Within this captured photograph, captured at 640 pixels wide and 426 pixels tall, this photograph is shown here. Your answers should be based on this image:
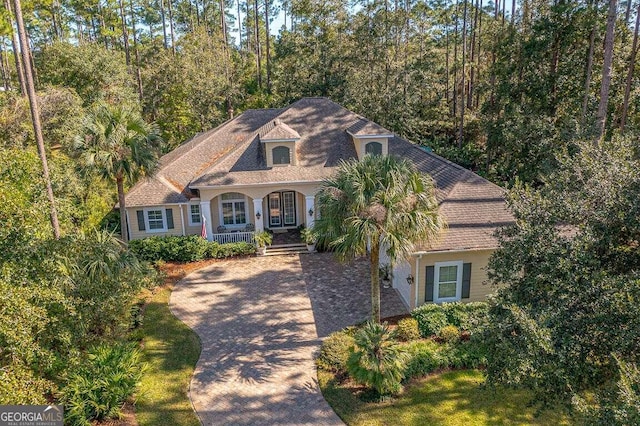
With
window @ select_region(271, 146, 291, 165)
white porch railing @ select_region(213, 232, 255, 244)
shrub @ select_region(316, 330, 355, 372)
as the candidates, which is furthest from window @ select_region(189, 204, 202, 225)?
shrub @ select_region(316, 330, 355, 372)

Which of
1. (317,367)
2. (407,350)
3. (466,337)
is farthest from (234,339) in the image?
(466,337)

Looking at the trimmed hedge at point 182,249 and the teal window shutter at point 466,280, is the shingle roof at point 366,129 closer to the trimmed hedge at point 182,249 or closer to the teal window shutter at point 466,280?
the trimmed hedge at point 182,249

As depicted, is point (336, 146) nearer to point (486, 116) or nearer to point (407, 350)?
point (486, 116)

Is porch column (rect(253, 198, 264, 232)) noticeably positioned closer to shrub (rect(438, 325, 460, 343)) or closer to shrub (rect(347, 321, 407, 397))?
shrub (rect(438, 325, 460, 343))

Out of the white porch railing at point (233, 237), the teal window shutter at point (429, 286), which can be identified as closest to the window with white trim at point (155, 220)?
the white porch railing at point (233, 237)

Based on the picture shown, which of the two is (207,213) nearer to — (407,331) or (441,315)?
(407,331)

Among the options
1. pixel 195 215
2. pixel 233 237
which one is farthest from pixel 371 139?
pixel 195 215

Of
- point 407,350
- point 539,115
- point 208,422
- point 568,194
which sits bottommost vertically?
point 208,422
